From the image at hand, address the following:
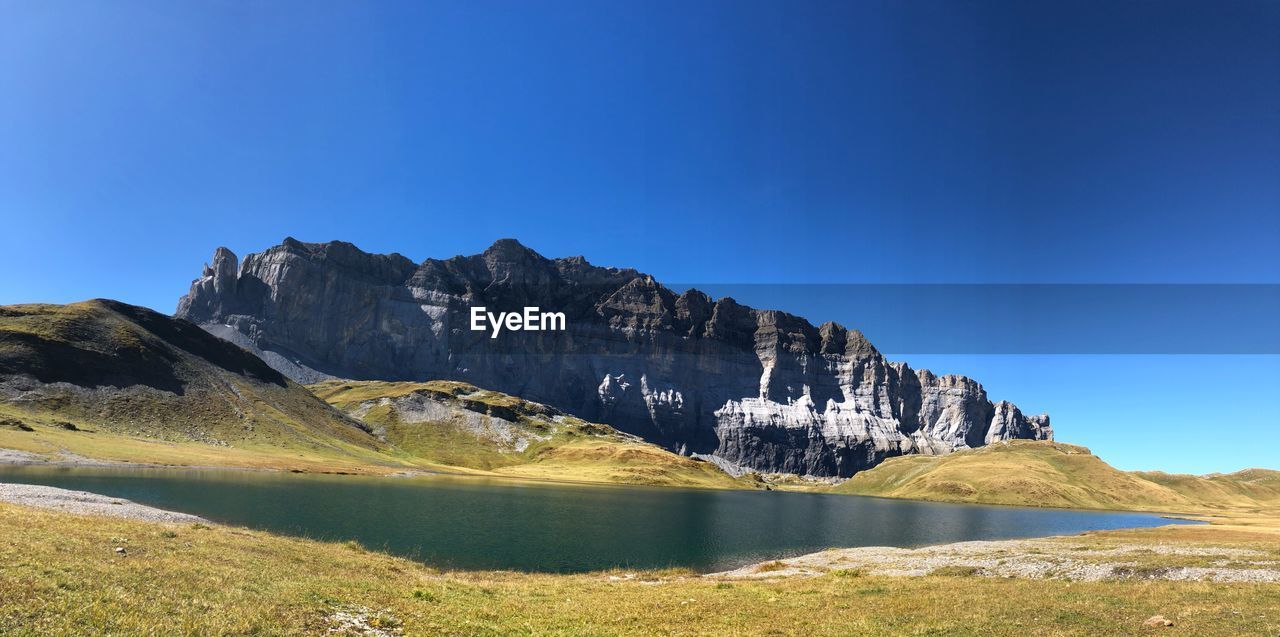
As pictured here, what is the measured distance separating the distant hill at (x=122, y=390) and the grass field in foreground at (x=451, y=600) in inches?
4536

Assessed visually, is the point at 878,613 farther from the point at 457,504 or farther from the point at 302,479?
the point at 302,479

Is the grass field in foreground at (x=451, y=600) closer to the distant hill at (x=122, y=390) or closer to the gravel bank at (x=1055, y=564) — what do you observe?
the gravel bank at (x=1055, y=564)

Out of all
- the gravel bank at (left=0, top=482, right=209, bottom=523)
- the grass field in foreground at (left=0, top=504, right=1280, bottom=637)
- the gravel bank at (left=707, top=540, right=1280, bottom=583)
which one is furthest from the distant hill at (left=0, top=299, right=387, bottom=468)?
the gravel bank at (left=707, top=540, right=1280, bottom=583)

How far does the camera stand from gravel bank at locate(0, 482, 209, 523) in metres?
44.2

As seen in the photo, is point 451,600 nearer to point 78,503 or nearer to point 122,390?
point 78,503

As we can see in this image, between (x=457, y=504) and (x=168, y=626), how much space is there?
80.8 m

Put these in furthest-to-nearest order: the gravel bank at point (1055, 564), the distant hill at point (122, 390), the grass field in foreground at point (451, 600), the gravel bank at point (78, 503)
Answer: the distant hill at point (122, 390) < the gravel bank at point (78, 503) < the gravel bank at point (1055, 564) < the grass field in foreground at point (451, 600)

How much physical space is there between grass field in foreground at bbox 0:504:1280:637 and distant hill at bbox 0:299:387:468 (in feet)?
378

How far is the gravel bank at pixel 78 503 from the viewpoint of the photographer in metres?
44.2

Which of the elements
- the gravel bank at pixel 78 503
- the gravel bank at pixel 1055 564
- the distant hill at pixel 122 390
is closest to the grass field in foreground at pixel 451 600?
the gravel bank at pixel 1055 564

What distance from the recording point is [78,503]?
47.9m

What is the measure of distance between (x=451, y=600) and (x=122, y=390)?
186m

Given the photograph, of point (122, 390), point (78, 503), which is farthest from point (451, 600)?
point (122, 390)

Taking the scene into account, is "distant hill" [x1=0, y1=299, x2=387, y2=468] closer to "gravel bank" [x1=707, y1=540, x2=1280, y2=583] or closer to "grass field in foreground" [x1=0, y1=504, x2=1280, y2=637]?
"grass field in foreground" [x1=0, y1=504, x2=1280, y2=637]
